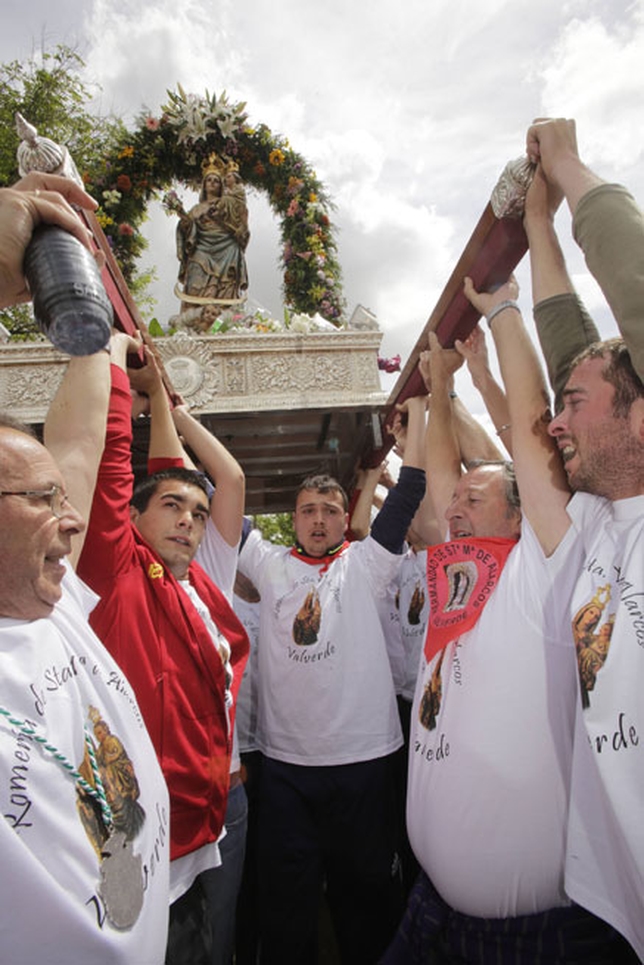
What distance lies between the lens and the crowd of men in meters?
0.99

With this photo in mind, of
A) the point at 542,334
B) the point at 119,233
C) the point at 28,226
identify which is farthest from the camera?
the point at 119,233

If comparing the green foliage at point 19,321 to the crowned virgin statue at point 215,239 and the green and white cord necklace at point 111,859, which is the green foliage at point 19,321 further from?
the green and white cord necklace at point 111,859

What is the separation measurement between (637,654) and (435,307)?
65.0 inches

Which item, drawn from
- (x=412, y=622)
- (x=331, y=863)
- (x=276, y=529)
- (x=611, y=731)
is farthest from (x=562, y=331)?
(x=276, y=529)

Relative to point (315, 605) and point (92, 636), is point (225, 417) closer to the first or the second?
point (315, 605)

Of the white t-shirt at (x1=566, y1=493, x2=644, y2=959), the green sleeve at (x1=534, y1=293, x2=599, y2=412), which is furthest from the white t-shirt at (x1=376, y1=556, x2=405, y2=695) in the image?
the white t-shirt at (x1=566, y1=493, x2=644, y2=959)

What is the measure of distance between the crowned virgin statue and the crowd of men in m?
3.74

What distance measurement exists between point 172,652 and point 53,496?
2.60 feet

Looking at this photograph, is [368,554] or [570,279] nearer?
[570,279]

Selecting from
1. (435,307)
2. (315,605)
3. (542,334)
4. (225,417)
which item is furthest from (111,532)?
(225,417)

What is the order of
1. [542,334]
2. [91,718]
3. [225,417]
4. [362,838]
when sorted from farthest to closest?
1. [225,417]
2. [362,838]
3. [542,334]
4. [91,718]

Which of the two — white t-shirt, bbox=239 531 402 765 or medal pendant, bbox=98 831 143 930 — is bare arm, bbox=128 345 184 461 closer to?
white t-shirt, bbox=239 531 402 765

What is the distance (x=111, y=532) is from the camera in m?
1.69

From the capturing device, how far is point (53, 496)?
1170mm
